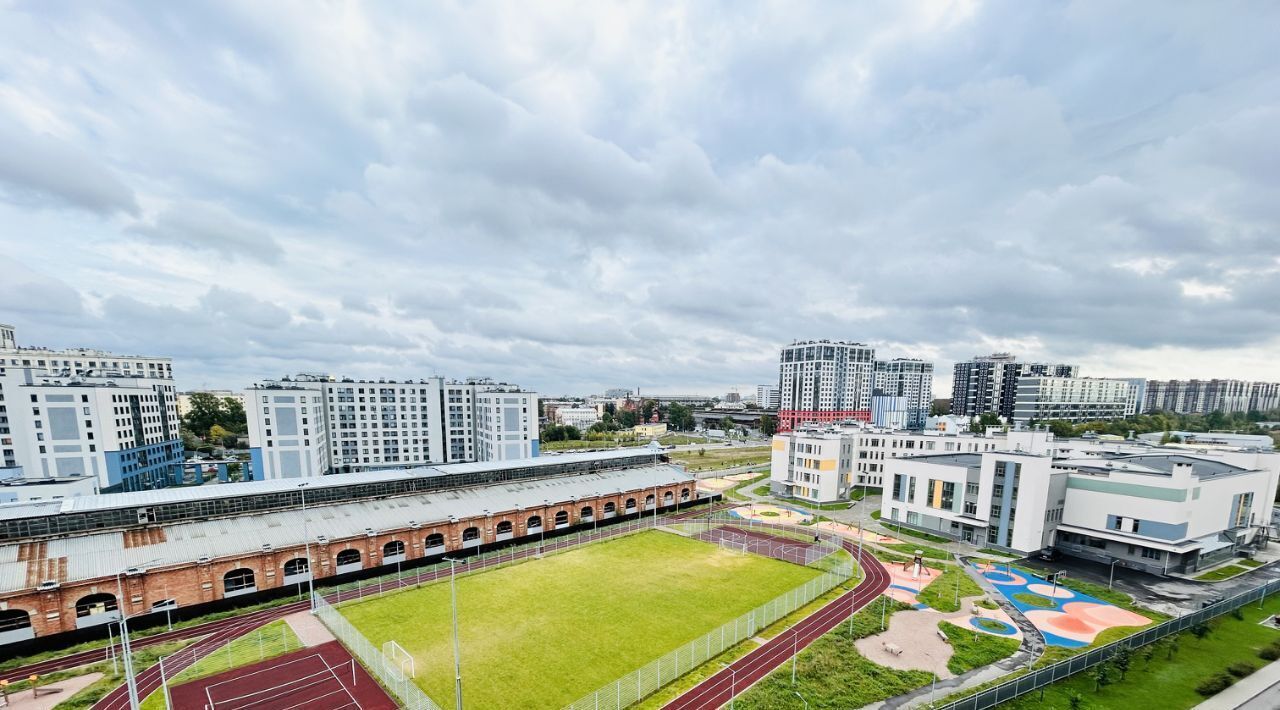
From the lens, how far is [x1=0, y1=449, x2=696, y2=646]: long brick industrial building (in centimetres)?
2767

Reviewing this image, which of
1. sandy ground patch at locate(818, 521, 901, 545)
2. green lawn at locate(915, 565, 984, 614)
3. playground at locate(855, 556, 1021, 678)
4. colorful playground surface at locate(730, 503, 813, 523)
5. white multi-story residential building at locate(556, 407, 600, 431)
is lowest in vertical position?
white multi-story residential building at locate(556, 407, 600, 431)

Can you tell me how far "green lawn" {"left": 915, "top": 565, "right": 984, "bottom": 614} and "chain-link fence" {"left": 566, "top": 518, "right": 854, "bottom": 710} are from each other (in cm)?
548

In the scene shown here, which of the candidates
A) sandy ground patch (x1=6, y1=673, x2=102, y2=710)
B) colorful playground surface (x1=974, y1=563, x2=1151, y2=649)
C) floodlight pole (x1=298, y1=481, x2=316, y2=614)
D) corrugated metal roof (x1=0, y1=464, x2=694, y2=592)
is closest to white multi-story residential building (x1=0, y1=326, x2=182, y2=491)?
corrugated metal roof (x1=0, y1=464, x2=694, y2=592)

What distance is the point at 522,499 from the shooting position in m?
47.9

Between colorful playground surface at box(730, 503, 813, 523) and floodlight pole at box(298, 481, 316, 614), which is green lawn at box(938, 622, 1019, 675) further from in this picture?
floodlight pole at box(298, 481, 316, 614)

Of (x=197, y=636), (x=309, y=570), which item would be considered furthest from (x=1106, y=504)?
(x=197, y=636)

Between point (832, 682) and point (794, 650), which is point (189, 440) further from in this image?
point (832, 682)

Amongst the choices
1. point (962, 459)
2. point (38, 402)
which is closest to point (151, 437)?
point (38, 402)

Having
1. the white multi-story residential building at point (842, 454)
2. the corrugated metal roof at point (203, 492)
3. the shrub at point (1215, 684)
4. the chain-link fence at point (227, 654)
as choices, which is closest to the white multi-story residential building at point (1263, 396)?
the white multi-story residential building at point (842, 454)

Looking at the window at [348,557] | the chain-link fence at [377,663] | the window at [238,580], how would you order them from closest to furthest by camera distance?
the chain-link fence at [377,663]
the window at [238,580]
the window at [348,557]

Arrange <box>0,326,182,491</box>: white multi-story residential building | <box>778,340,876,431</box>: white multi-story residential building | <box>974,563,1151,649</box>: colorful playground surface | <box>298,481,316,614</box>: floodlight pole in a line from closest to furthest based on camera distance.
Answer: <box>974,563,1151,649</box>: colorful playground surface
<box>298,481,316,614</box>: floodlight pole
<box>0,326,182,491</box>: white multi-story residential building
<box>778,340,876,431</box>: white multi-story residential building

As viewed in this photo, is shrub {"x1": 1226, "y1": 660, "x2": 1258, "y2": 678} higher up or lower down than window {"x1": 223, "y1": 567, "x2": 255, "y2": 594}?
lower down

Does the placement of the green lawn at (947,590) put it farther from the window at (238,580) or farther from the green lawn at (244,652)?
the window at (238,580)

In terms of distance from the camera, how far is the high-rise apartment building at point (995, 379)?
14450 centimetres
